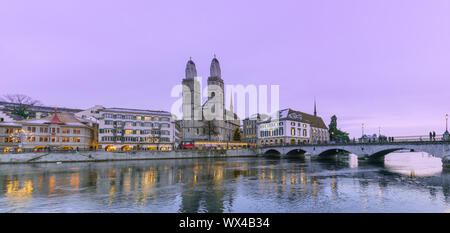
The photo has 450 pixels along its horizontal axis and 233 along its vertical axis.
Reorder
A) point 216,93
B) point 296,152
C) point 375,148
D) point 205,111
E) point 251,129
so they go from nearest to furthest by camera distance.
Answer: point 375,148 < point 296,152 < point 251,129 < point 216,93 < point 205,111

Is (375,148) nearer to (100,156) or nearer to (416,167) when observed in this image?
(416,167)

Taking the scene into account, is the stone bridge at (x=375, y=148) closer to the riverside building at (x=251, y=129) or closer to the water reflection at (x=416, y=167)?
the water reflection at (x=416, y=167)

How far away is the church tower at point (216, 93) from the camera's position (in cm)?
16406

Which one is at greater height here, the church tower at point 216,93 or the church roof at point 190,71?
the church roof at point 190,71

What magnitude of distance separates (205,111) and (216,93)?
41.7ft

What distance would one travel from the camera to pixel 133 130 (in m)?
103

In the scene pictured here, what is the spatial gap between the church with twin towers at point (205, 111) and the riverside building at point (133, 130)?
42.2m

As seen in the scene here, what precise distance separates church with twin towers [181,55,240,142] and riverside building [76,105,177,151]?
42161 millimetres

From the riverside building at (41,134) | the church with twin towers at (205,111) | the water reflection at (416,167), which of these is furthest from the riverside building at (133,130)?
the water reflection at (416,167)

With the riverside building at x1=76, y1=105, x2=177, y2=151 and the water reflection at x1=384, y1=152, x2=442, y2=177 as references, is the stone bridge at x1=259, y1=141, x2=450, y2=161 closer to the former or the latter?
the water reflection at x1=384, y1=152, x2=442, y2=177

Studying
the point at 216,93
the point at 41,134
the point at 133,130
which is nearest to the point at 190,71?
the point at 216,93

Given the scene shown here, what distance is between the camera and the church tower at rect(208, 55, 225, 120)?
16406 cm

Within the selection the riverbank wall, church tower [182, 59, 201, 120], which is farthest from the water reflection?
church tower [182, 59, 201, 120]
